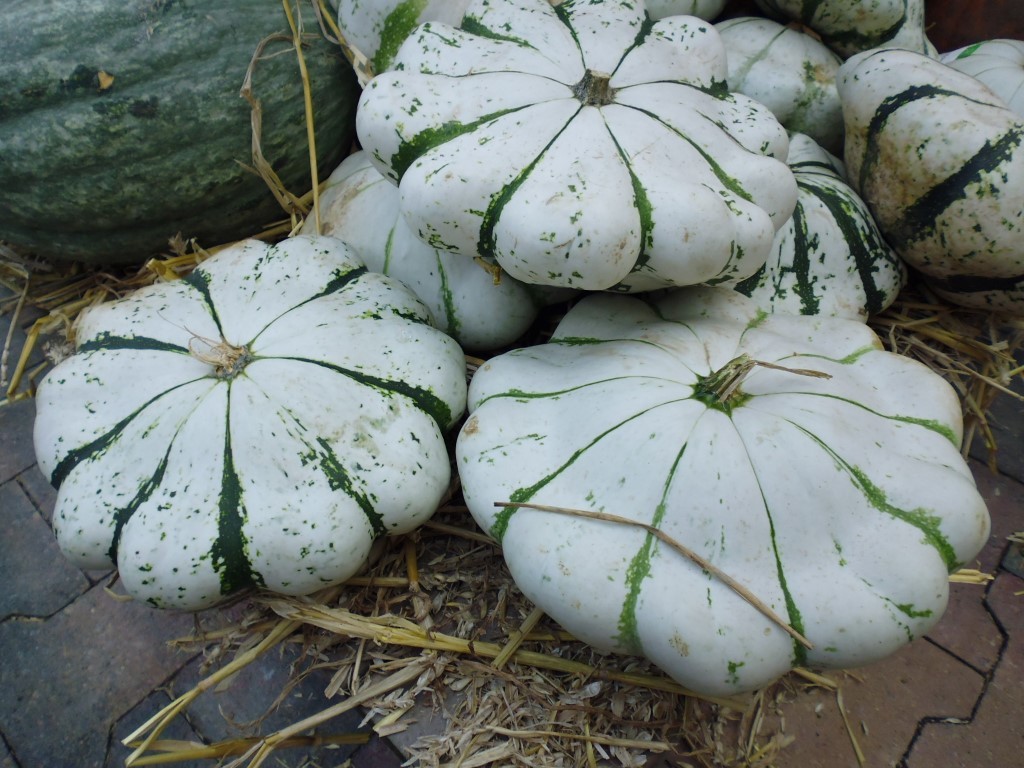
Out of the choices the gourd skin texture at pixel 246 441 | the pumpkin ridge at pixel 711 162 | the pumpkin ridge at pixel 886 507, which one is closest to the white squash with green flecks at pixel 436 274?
the gourd skin texture at pixel 246 441

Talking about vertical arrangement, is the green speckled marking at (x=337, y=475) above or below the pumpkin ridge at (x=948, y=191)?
below

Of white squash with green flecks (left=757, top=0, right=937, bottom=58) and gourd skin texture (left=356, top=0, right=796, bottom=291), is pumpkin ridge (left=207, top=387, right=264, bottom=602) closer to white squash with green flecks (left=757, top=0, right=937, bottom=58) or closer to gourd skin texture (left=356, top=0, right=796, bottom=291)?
gourd skin texture (left=356, top=0, right=796, bottom=291)

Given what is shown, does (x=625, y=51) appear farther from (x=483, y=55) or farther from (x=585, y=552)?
(x=585, y=552)

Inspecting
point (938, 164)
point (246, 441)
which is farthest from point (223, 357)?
point (938, 164)

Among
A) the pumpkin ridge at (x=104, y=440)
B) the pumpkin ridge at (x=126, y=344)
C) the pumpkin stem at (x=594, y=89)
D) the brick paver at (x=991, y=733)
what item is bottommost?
the brick paver at (x=991, y=733)

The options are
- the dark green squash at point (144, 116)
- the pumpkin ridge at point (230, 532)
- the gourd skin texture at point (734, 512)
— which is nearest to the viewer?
the gourd skin texture at point (734, 512)

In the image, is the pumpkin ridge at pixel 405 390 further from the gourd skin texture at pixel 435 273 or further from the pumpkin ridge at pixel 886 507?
the pumpkin ridge at pixel 886 507

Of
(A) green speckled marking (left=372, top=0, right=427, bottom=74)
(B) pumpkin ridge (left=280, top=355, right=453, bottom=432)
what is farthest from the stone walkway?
(A) green speckled marking (left=372, top=0, right=427, bottom=74)
